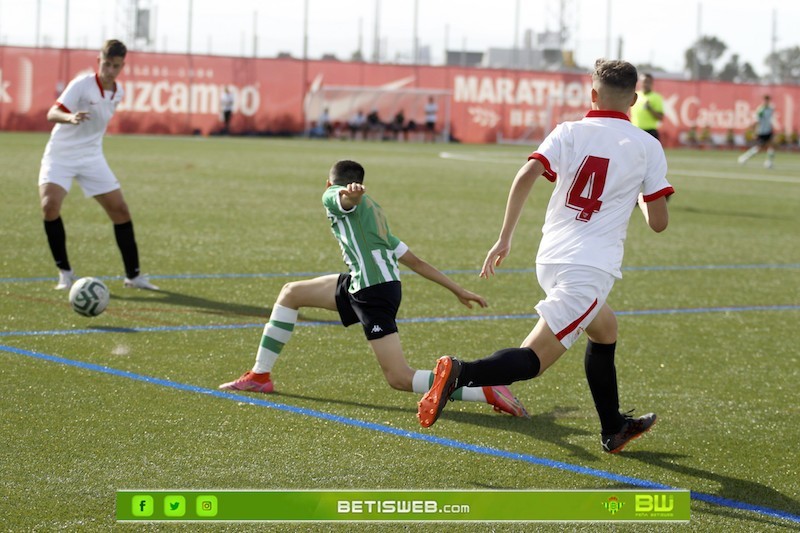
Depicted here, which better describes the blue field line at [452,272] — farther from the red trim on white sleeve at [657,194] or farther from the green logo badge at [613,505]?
the green logo badge at [613,505]

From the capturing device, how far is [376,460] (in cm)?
493

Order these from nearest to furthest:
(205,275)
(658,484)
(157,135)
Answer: (658,484) → (205,275) → (157,135)

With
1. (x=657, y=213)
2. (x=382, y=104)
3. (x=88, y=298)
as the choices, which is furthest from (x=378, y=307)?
(x=382, y=104)

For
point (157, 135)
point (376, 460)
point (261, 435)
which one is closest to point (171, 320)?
point (261, 435)

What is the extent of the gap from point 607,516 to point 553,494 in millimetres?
228

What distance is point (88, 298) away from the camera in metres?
7.77

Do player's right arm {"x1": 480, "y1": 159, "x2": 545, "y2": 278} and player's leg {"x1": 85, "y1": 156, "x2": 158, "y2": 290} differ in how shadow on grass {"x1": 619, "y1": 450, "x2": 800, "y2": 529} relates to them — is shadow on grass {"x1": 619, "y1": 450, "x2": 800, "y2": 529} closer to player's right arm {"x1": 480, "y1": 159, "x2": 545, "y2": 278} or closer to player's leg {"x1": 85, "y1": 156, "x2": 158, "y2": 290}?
player's right arm {"x1": 480, "y1": 159, "x2": 545, "y2": 278}

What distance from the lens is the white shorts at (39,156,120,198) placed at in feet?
30.6

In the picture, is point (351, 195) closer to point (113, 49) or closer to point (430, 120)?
point (113, 49)

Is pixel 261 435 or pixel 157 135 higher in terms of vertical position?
pixel 157 135

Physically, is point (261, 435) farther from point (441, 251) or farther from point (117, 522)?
point (441, 251)

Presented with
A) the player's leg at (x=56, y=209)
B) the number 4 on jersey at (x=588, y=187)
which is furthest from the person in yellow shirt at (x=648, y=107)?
the number 4 on jersey at (x=588, y=187)

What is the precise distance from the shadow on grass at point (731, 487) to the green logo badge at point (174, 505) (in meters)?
2.11

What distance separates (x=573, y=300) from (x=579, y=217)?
0.37 metres
